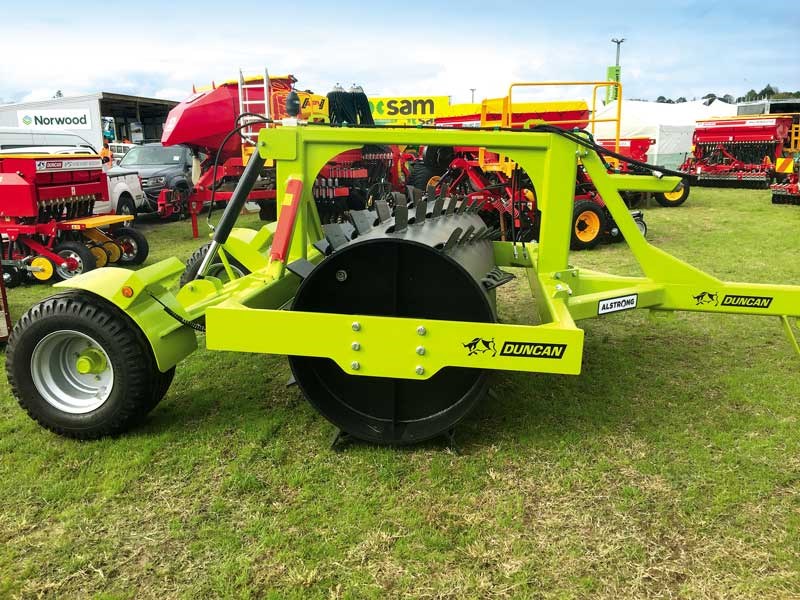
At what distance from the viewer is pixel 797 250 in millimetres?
8805

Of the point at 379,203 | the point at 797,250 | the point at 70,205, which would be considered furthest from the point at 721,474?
the point at 70,205

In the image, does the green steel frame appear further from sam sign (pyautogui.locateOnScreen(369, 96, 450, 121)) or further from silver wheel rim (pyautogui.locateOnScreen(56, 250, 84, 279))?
sam sign (pyautogui.locateOnScreen(369, 96, 450, 121))

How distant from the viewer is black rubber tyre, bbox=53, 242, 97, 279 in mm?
7539

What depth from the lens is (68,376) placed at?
12.0ft

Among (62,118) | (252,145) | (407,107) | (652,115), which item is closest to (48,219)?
(252,145)

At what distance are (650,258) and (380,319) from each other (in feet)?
6.06

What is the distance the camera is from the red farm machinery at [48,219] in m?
7.29

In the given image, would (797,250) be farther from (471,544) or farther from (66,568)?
(66,568)

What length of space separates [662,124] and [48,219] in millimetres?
22670

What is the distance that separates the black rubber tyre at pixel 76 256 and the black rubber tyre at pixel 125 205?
458cm

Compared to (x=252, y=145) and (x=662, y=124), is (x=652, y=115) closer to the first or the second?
(x=662, y=124)

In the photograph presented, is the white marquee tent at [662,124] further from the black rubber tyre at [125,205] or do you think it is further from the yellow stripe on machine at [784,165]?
the black rubber tyre at [125,205]

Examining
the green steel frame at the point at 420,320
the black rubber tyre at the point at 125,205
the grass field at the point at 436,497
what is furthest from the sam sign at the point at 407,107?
the grass field at the point at 436,497

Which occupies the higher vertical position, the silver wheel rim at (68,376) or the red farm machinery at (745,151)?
the red farm machinery at (745,151)
